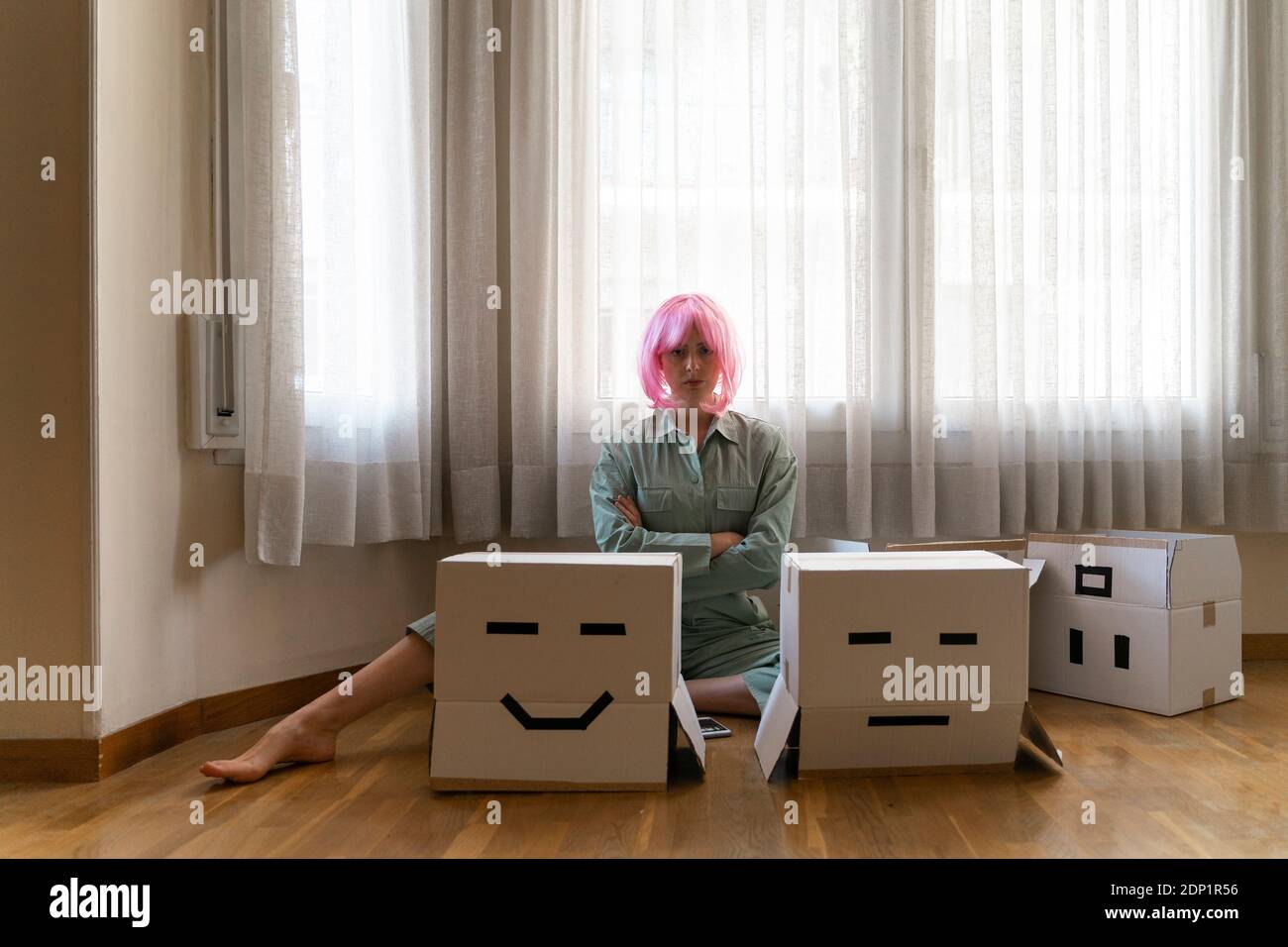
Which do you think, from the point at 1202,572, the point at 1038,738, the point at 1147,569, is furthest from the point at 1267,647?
the point at 1038,738

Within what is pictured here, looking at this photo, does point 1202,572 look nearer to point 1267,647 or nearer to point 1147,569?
point 1147,569

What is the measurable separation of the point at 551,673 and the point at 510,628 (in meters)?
0.10

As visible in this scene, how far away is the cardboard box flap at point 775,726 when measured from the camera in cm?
151

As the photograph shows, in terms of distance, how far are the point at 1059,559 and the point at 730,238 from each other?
3.81 ft

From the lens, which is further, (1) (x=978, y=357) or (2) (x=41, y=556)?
(1) (x=978, y=357)

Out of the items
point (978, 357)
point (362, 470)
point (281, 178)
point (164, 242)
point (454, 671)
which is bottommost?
point (454, 671)

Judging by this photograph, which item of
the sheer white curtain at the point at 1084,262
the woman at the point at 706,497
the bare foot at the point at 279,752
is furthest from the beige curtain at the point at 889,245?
the bare foot at the point at 279,752

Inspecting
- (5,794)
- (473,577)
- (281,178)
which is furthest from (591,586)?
(281,178)

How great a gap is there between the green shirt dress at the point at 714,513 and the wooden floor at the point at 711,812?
321 mm

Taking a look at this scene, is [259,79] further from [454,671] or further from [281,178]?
[454,671]

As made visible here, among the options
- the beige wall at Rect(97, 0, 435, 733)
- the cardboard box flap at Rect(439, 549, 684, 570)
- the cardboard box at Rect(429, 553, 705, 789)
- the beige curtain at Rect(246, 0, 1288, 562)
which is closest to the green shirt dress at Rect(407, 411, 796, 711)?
the beige curtain at Rect(246, 0, 1288, 562)

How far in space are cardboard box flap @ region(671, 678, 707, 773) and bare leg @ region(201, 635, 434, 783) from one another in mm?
518

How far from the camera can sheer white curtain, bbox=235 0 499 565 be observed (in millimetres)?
1891

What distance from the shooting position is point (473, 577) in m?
1.45
